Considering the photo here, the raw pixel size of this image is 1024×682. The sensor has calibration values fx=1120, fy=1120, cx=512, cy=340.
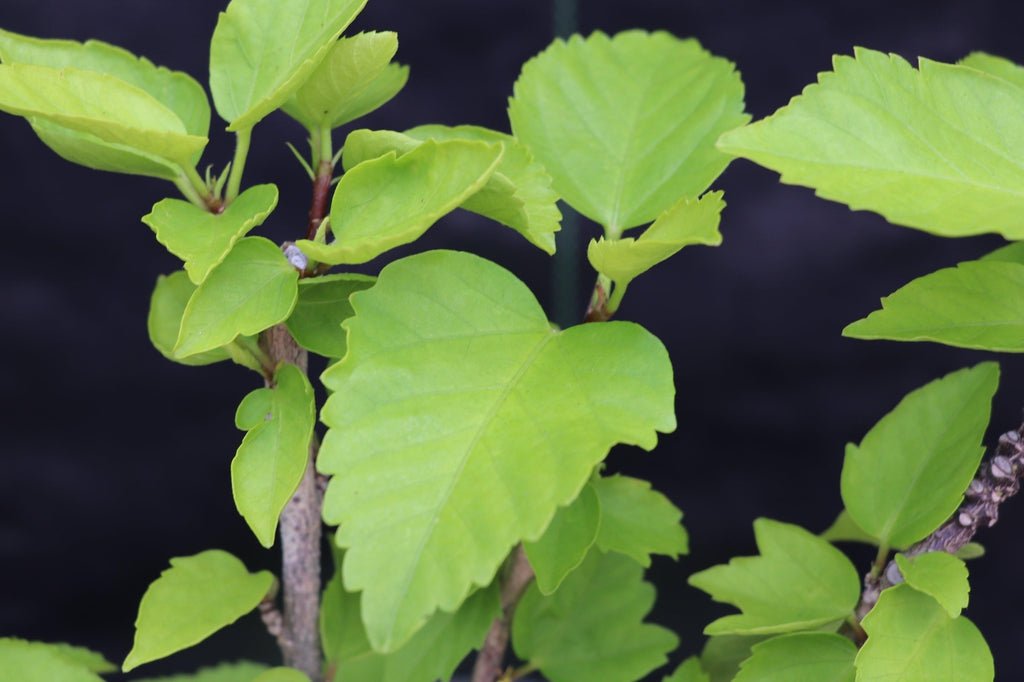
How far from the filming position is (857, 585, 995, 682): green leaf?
39 cm

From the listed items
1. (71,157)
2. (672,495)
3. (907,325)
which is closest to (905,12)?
(672,495)

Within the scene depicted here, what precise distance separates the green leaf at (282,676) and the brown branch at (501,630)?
0.32 ft

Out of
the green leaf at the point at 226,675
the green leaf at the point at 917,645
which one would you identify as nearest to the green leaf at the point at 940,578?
the green leaf at the point at 917,645

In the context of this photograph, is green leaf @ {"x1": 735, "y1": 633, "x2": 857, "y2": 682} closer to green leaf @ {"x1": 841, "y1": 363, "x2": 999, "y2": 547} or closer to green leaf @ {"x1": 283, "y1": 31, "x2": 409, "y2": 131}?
green leaf @ {"x1": 841, "y1": 363, "x2": 999, "y2": 547}

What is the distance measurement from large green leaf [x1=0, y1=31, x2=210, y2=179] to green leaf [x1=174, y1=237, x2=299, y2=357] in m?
0.04

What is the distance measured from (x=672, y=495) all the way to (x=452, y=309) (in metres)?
0.69

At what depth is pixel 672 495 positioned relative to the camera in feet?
3.36

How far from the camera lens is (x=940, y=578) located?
0.39 meters

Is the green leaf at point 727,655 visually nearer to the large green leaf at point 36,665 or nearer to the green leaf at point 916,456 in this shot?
the green leaf at point 916,456

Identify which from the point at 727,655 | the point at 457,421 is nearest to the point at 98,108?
the point at 457,421

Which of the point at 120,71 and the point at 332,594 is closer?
the point at 120,71

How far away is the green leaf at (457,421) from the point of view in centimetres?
31

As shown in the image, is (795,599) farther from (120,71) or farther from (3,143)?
(3,143)

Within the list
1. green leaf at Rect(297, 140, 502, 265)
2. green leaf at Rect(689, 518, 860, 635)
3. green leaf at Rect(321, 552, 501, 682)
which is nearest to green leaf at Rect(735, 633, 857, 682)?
green leaf at Rect(689, 518, 860, 635)
